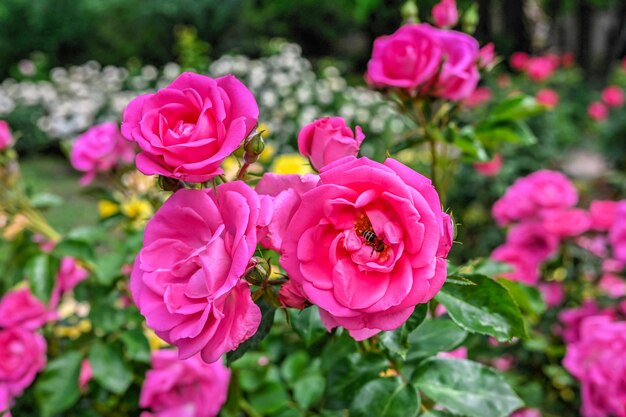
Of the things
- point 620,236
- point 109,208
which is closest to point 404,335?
point 620,236

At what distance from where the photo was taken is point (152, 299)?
0.49 m

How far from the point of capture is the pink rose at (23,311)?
974mm

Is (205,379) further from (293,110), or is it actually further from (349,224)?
(293,110)

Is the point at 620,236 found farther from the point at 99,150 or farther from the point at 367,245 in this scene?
the point at 99,150

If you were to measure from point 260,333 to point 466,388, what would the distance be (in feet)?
0.73

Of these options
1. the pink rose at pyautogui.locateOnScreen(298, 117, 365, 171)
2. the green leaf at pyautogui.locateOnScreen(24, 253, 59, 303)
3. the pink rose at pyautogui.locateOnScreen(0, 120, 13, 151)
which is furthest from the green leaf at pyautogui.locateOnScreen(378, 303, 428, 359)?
the pink rose at pyautogui.locateOnScreen(0, 120, 13, 151)

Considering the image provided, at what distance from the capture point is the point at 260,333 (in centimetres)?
54

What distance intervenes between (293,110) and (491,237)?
5.88 feet

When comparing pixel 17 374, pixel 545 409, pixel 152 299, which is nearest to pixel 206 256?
pixel 152 299

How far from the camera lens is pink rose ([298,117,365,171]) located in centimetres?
→ 54

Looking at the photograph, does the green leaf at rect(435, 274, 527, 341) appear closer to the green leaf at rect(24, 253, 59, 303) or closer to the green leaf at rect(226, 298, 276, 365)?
the green leaf at rect(226, 298, 276, 365)

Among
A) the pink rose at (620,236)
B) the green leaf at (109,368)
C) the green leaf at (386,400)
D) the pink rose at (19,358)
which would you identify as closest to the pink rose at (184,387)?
the green leaf at (109,368)

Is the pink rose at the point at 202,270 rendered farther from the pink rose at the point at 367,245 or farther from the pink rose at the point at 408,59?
the pink rose at the point at 408,59

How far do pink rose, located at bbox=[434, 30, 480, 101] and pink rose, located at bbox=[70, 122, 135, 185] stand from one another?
1.86 feet
